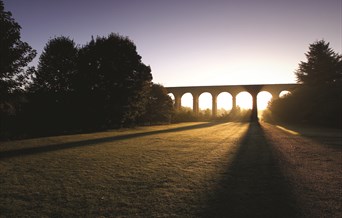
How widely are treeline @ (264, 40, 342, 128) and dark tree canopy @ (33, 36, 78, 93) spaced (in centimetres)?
2447

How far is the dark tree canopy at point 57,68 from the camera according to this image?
67.0 ft

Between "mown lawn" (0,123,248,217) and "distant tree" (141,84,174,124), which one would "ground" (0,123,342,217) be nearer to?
"mown lawn" (0,123,248,217)

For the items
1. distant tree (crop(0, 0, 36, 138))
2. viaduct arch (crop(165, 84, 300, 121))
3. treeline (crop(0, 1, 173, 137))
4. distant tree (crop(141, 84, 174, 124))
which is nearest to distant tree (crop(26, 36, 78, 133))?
treeline (crop(0, 1, 173, 137))

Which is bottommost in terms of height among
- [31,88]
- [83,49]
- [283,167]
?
[283,167]

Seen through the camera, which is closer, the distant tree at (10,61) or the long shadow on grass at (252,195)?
the long shadow on grass at (252,195)

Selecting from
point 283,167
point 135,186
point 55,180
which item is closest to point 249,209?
point 135,186

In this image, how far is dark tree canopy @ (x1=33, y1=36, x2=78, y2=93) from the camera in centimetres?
2042

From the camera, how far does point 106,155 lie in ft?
26.7

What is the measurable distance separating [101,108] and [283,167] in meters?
14.9

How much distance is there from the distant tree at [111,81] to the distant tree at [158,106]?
8.06 metres

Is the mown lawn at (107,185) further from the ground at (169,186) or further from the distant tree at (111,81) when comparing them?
the distant tree at (111,81)

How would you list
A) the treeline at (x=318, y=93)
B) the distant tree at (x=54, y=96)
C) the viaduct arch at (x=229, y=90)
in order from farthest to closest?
the viaduct arch at (x=229, y=90), the treeline at (x=318, y=93), the distant tree at (x=54, y=96)

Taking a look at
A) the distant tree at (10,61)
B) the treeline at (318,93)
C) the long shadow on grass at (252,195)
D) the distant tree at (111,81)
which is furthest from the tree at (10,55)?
the treeline at (318,93)

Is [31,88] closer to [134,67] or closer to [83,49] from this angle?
[83,49]
